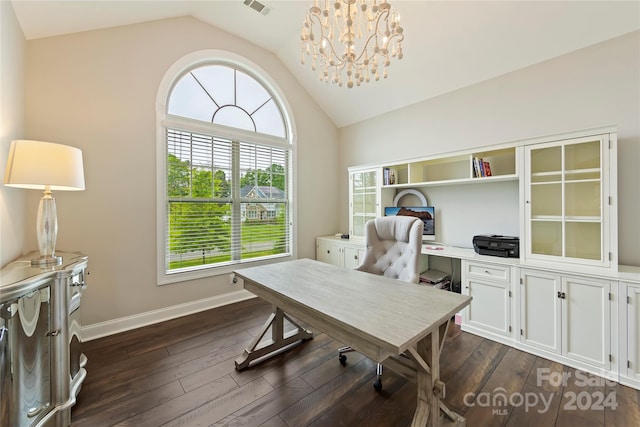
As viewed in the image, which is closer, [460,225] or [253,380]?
[253,380]

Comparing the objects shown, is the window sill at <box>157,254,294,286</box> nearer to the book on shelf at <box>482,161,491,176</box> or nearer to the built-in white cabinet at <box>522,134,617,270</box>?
the book on shelf at <box>482,161,491,176</box>

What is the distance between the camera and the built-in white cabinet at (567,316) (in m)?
1.83

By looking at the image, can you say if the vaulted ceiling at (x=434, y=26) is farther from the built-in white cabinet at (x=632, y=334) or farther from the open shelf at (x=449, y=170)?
the built-in white cabinet at (x=632, y=334)

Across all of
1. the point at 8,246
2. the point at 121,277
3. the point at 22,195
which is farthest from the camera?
the point at 121,277

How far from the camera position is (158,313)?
2689mm

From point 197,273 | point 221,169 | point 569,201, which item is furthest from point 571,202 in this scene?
point 197,273

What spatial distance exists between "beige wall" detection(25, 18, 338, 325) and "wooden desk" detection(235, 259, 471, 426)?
142cm

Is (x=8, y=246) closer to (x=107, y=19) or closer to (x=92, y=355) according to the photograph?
(x=92, y=355)

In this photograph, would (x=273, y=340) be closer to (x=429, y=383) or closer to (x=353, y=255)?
(x=429, y=383)

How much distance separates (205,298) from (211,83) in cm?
269

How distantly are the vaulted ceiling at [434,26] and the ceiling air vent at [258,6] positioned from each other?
0.15 ft

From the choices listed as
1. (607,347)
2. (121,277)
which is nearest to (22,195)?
(121,277)

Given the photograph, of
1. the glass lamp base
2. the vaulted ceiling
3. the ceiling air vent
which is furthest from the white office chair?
the ceiling air vent

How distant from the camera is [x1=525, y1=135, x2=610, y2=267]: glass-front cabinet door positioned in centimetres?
192
